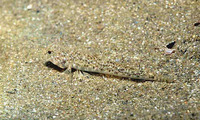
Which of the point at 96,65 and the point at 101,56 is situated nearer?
the point at 96,65

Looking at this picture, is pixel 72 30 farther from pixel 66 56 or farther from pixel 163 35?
pixel 163 35

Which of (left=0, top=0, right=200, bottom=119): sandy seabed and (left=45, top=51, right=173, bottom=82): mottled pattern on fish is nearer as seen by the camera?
(left=0, top=0, right=200, bottom=119): sandy seabed

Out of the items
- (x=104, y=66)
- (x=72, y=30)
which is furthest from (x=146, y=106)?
(x=72, y=30)

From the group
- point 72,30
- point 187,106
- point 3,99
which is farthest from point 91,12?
point 187,106

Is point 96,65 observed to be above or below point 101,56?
below

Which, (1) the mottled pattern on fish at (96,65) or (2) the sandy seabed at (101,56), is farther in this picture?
(1) the mottled pattern on fish at (96,65)

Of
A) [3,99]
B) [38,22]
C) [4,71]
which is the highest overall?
[38,22]

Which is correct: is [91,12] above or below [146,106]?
above

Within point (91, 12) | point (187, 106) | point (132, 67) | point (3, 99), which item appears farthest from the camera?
point (91, 12)

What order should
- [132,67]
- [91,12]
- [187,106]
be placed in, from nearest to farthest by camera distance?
[187,106] < [132,67] < [91,12]

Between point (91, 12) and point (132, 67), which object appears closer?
point (132, 67)
